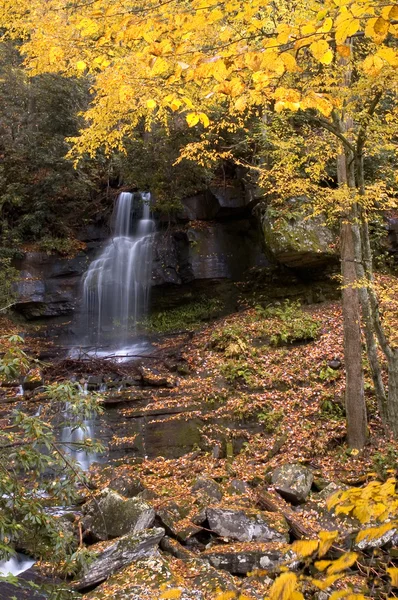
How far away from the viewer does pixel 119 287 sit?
51.5 ft

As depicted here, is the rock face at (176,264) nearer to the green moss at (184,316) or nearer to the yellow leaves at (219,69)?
the green moss at (184,316)

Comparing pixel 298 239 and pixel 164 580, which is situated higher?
pixel 298 239

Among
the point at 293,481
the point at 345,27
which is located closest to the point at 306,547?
the point at 345,27

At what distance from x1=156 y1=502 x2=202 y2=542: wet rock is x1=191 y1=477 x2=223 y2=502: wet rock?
0.32 metres

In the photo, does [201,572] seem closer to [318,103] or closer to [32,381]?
[318,103]

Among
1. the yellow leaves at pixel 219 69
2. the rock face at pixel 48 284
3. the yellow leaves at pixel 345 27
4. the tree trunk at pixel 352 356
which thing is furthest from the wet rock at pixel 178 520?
the rock face at pixel 48 284

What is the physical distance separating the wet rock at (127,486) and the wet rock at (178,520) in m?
0.87

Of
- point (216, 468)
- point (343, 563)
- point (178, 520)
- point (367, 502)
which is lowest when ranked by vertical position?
point (216, 468)

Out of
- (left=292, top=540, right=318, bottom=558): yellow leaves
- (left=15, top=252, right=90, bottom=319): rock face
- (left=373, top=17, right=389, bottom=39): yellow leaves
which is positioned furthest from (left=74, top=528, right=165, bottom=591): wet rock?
(left=15, top=252, right=90, bottom=319): rock face

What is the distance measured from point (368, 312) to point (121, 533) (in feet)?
16.3

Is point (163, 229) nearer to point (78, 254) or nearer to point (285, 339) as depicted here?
point (78, 254)

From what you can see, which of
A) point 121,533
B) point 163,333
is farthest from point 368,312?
point 163,333

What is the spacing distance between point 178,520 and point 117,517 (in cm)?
80

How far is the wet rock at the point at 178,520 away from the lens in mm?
5285
